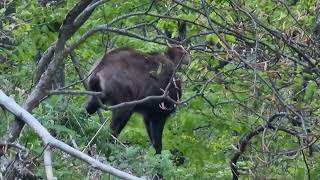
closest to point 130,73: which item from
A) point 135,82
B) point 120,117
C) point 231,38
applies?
point 135,82

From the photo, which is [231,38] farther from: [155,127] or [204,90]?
[155,127]

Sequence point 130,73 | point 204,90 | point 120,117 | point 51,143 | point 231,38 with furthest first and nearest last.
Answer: point 130,73 < point 120,117 < point 204,90 < point 231,38 < point 51,143

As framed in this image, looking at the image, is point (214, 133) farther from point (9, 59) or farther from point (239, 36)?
point (239, 36)

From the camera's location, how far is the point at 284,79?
727cm

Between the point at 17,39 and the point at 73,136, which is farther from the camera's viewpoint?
the point at 17,39

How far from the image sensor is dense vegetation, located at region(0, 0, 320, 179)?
6.55 meters

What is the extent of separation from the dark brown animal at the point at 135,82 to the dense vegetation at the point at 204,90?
0.17 m

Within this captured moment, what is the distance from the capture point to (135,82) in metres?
11.5

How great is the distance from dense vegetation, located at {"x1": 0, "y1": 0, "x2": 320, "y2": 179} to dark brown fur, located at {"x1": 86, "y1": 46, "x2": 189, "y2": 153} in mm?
179

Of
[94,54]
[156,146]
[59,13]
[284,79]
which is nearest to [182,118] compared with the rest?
[156,146]

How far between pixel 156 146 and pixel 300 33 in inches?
173

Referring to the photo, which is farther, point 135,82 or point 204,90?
point 135,82

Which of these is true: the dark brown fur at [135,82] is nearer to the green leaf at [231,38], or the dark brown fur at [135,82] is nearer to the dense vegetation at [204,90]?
the dense vegetation at [204,90]

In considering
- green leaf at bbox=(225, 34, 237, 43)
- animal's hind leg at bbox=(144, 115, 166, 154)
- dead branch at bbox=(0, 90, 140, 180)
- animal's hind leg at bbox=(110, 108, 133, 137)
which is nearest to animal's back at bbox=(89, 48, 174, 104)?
animal's hind leg at bbox=(110, 108, 133, 137)
